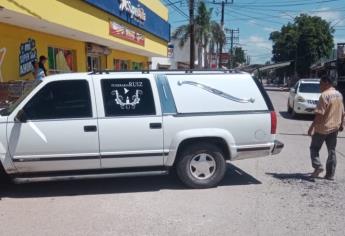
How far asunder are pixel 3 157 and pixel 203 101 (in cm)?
→ 306

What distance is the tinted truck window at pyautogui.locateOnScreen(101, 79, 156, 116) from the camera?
701cm

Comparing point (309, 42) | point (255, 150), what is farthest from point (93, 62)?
point (309, 42)

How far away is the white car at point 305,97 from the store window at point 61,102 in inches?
527

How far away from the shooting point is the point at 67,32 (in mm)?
16047

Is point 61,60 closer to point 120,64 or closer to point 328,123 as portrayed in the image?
point 120,64

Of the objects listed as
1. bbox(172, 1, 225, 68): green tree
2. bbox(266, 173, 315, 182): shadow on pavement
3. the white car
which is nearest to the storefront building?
bbox(266, 173, 315, 182): shadow on pavement

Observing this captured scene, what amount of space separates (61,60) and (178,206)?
40.7 ft

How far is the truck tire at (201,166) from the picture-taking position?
23.9ft

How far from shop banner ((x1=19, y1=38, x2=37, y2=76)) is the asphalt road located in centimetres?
761

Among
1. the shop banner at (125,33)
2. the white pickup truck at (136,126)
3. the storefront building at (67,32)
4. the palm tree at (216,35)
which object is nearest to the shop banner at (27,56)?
the storefront building at (67,32)

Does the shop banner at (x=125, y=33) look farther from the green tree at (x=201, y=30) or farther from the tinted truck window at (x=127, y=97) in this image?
the green tree at (x=201, y=30)

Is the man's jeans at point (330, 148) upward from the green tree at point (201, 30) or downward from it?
downward

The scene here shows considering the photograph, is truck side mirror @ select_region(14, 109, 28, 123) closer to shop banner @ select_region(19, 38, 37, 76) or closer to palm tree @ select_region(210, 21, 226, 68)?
shop banner @ select_region(19, 38, 37, 76)

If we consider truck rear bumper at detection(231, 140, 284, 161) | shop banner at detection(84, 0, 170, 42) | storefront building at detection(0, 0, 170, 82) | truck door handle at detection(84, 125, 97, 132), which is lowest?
truck rear bumper at detection(231, 140, 284, 161)
